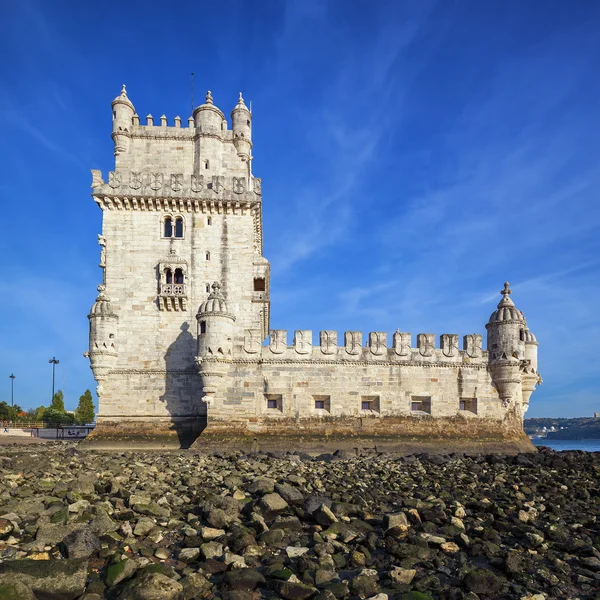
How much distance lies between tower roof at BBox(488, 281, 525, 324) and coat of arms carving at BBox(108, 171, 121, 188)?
20.1m

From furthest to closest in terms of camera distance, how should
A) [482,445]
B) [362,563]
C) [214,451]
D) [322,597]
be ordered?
[482,445]
[214,451]
[362,563]
[322,597]

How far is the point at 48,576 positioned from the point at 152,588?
4.87 ft

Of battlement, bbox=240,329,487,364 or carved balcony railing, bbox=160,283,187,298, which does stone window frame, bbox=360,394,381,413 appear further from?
carved balcony railing, bbox=160,283,187,298

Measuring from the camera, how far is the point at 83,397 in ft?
202

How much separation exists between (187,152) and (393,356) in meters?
16.0

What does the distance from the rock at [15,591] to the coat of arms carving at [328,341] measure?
641 inches

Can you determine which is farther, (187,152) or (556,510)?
(187,152)

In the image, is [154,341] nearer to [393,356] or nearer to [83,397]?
[393,356]

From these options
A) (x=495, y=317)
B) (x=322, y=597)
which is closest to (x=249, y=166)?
(x=495, y=317)

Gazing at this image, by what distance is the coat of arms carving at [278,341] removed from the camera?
21484 mm

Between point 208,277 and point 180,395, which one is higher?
point 208,277

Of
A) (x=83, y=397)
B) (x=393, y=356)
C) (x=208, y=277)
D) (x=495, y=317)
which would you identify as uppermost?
(x=208, y=277)

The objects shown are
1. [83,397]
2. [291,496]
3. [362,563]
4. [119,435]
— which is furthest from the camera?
[83,397]

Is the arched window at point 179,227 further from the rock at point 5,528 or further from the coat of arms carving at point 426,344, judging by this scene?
the rock at point 5,528
